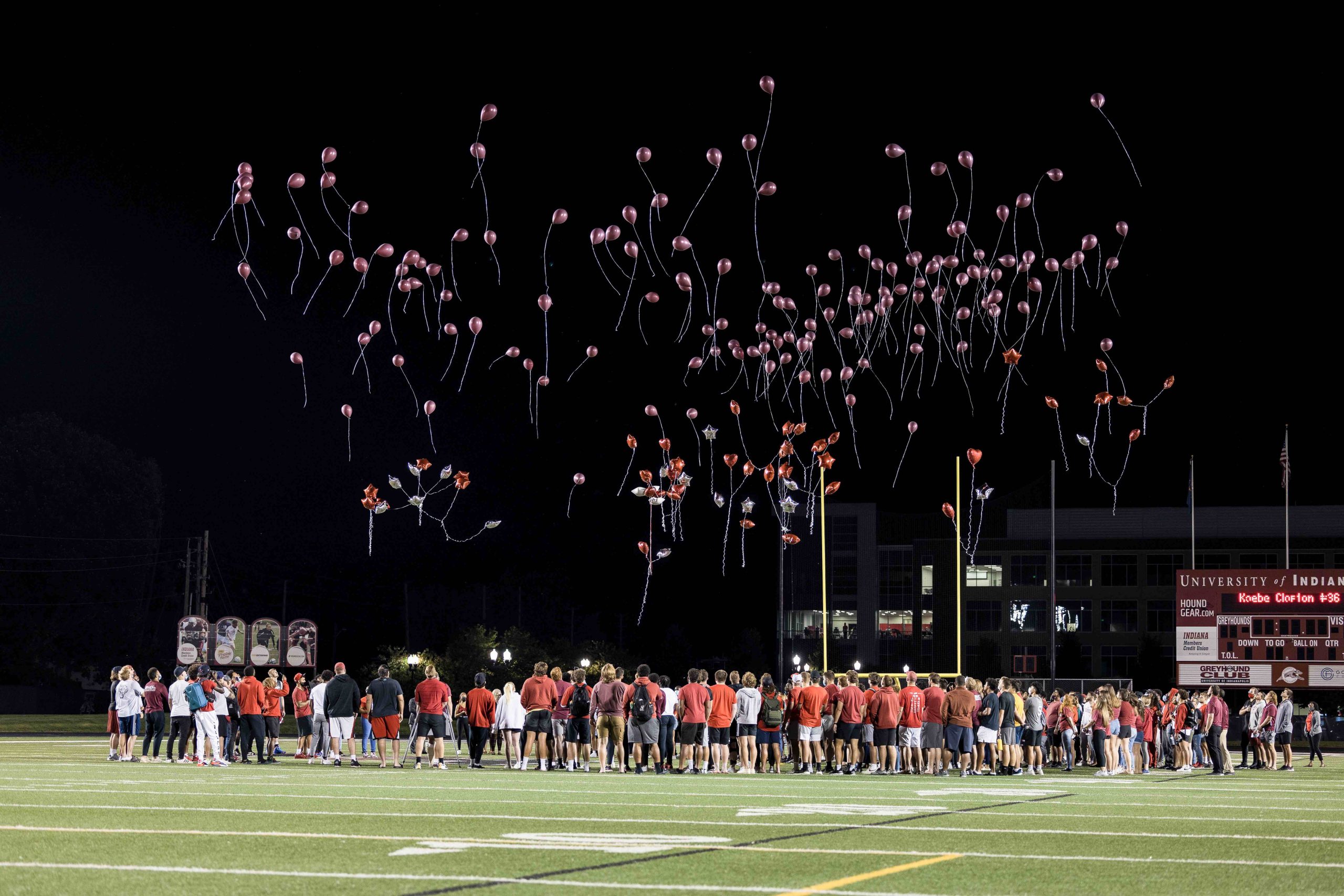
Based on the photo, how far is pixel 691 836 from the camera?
10211 mm

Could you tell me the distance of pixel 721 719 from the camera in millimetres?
21406

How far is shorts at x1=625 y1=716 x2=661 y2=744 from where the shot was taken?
21.3 m

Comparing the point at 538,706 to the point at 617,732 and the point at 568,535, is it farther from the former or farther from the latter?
the point at 568,535

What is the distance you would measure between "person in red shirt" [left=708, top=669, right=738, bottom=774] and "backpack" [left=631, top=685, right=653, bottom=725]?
878 millimetres

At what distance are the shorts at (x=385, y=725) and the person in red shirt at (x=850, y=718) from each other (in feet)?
20.2

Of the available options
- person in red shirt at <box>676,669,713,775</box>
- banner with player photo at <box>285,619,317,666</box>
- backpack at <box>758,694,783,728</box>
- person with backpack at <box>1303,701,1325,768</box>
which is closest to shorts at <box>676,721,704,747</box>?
person in red shirt at <box>676,669,713,775</box>

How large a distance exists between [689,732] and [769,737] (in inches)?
65.8

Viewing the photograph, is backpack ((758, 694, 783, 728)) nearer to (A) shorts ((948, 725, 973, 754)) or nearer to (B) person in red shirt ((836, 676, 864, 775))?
(B) person in red shirt ((836, 676, 864, 775))

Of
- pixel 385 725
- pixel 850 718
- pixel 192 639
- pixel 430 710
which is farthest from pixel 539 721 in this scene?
pixel 192 639

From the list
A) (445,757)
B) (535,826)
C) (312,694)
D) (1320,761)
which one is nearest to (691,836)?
(535,826)

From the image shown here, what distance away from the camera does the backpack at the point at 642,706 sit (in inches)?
833

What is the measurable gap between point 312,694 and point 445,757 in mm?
3527

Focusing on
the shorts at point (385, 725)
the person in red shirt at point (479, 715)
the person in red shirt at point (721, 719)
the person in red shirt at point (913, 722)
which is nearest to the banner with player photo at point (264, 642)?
the person in red shirt at point (479, 715)

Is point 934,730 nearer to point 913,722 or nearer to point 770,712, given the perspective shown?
point 913,722
